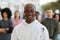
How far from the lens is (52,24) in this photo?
7164mm

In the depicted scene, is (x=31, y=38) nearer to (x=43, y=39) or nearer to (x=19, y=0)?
(x=43, y=39)

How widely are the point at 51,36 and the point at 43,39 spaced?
340 centimetres

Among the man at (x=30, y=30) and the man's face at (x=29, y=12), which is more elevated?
the man's face at (x=29, y=12)

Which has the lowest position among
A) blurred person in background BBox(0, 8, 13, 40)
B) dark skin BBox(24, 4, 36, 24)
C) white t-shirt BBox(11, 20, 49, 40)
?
blurred person in background BBox(0, 8, 13, 40)

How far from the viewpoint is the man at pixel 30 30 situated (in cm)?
373

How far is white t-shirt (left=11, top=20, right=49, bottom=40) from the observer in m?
3.74

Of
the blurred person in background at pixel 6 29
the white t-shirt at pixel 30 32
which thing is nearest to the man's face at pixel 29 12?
the white t-shirt at pixel 30 32

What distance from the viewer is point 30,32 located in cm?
376

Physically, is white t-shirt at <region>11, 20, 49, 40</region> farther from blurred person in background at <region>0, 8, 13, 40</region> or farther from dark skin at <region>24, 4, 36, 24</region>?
blurred person in background at <region>0, 8, 13, 40</region>

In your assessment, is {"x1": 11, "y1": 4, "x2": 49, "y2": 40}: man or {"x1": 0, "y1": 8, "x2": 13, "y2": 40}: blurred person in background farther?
{"x1": 0, "y1": 8, "x2": 13, "y2": 40}: blurred person in background

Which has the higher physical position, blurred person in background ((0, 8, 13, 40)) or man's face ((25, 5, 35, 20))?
man's face ((25, 5, 35, 20))

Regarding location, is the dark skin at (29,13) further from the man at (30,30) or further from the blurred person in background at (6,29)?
the blurred person in background at (6,29)

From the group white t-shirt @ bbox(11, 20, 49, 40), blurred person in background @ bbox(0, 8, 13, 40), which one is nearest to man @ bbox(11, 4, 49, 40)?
white t-shirt @ bbox(11, 20, 49, 40)

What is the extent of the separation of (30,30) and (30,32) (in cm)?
3
